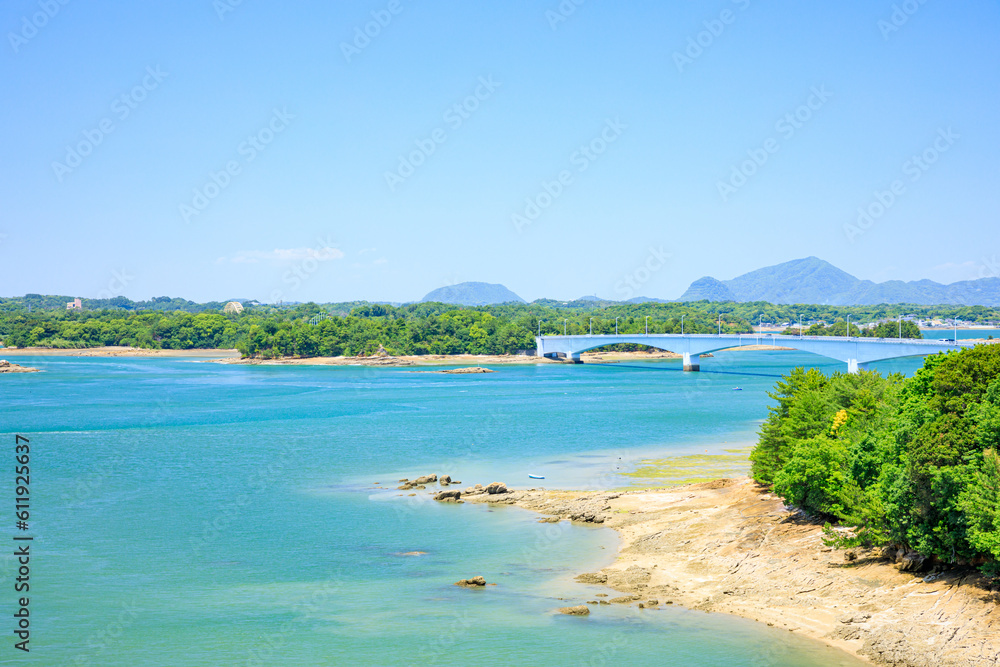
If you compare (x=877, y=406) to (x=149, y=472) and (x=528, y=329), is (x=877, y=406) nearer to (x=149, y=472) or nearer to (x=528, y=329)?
(x=149, y=472)

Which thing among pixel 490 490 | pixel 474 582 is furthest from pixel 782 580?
pixel 490 490

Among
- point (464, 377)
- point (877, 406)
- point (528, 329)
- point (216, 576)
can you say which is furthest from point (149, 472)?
point (528, 329)

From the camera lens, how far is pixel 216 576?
2705 centimetres

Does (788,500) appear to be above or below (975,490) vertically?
below

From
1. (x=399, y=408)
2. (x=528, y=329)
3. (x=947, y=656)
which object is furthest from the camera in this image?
(x=528, y=329)

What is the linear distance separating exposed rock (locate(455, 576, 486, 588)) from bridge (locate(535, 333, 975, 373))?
48738mm

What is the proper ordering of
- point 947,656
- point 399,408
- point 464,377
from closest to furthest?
point 947,656 < point 399,408 < point 464,377

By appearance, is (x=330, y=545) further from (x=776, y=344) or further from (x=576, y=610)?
(x=776, y=344)

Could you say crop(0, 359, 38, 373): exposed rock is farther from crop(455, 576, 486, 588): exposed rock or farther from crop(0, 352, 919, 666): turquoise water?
crop(455, 576, 486, 588): exposed rock

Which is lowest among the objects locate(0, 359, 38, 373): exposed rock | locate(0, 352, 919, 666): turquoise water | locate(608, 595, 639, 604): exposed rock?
locate(0, 352, 919, 666): turquoise water

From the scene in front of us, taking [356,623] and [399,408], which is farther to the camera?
[399,408]

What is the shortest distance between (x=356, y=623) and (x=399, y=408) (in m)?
60.3

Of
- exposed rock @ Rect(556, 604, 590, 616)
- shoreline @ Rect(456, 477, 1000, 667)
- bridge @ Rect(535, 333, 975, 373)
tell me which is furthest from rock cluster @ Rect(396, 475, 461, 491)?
bridge @ Rect(535, 333, 975, 373)

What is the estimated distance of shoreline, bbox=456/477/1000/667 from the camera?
63.5ft
